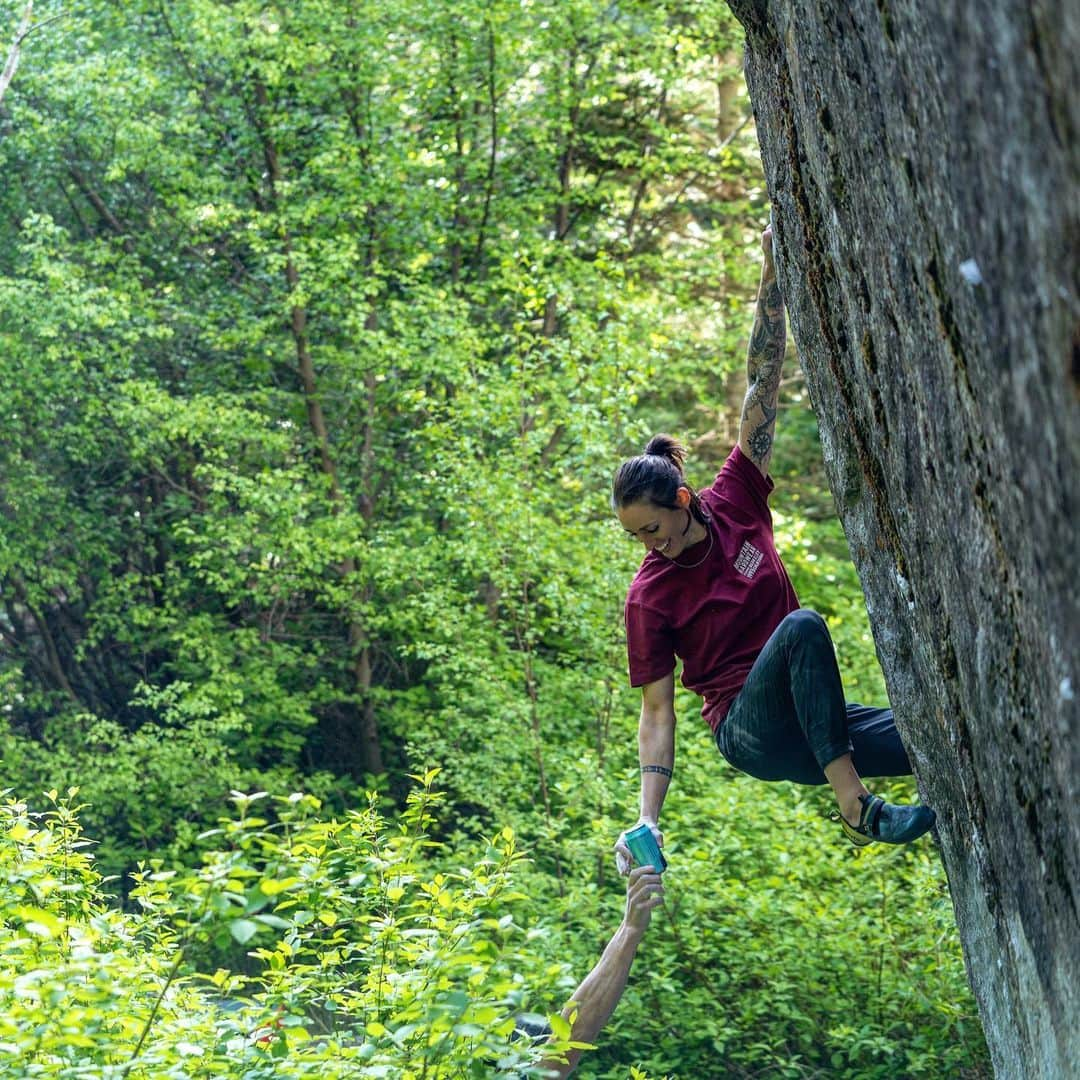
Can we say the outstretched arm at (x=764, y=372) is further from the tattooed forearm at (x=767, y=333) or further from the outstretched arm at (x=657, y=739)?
the outstretched arm at (x=657, y=739)

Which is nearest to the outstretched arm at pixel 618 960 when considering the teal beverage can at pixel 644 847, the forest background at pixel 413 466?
the teal beverage can at pixel 644 847

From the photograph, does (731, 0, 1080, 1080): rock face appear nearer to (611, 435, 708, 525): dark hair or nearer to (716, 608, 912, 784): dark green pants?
(716, 608, 912, 784): dark green pants

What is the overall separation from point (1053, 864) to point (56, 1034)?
204 cm

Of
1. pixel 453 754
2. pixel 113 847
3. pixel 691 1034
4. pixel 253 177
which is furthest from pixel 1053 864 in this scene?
pixel 253 177

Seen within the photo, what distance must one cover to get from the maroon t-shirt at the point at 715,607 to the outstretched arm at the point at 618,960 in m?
0.58

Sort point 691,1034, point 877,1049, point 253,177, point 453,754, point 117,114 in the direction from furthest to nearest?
point 253,177
point 117,114
point 453,754
point 691,1034
point 877,1049

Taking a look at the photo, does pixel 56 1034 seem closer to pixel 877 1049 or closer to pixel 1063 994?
pixel 1063 994

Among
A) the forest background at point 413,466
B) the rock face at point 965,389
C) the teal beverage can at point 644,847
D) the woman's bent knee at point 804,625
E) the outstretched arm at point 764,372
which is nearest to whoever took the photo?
the rock face at point 965,389

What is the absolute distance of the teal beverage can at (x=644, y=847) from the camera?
4410mm

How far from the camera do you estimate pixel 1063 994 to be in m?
2.82

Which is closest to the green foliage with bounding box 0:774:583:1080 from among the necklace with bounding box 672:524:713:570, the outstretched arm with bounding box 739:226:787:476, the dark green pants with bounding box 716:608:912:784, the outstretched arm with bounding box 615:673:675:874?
the outstretched arm with bounding box 615:673:675:874

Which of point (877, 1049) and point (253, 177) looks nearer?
point (877, 1049)

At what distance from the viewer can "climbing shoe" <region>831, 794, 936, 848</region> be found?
398 cm

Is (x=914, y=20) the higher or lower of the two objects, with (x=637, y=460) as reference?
higher
